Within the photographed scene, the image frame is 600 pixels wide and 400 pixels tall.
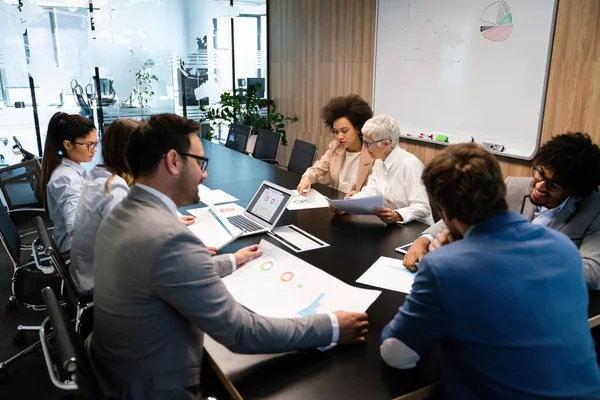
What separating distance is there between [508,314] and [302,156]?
338 centimetres

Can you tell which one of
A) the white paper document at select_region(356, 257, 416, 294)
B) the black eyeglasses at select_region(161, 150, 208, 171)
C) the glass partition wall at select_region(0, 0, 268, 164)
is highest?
the glass partition wall at select_region(0, 0, 268, 164)

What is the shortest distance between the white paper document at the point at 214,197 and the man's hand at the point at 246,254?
1.00 meters

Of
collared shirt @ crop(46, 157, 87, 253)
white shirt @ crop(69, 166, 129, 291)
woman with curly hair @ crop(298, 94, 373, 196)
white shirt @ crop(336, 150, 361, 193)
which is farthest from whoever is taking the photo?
white shirt @ crop(336, 150, 361, 193)

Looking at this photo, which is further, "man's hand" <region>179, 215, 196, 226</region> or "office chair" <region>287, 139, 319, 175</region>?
"office chair" <region>287, 139, 319, 175</region>

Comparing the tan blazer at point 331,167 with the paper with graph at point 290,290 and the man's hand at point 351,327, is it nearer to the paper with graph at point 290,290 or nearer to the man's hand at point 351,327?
the paper with graph at point 290,290

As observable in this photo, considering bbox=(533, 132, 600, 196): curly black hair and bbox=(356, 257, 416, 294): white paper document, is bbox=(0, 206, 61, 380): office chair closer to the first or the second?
bbox=(356, 257, 416, 294): white paper document

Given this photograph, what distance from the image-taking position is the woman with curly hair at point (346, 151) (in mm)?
3338

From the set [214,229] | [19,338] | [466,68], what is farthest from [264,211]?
[466,68]

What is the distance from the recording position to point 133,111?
Result: 629cm

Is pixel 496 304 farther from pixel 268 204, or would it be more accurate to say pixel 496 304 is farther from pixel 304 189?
pixel 304 189

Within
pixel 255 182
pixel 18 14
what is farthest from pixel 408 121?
pixel 18 14

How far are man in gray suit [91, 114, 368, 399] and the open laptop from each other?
0.97 metres

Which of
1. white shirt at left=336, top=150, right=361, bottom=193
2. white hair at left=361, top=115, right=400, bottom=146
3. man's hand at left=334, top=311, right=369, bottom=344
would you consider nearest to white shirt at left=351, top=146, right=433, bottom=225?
white hair at left=361, top=115, right=400, bottom=146

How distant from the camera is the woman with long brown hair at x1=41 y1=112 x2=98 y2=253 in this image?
253cm
